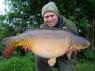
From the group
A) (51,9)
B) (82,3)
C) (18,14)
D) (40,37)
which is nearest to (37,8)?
(18,14)

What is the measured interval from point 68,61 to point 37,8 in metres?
4.88

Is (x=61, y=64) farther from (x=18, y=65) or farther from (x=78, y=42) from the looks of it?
(x=18, y=65)

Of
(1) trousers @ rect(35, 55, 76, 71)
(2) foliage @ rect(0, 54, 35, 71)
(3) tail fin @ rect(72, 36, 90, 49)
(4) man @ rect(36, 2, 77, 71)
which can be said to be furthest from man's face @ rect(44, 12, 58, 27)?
(2) foliage @ rect(0, 54, 35, 71)

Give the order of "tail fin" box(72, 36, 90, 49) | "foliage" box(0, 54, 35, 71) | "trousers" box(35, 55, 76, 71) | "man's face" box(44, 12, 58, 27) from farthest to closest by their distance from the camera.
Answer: "foliage" box(0, 54, 35, 71) < "trousers" box(35, 55, 76, 71) < "man's face" box(44, 12, 58, 27) < "tail fin" box(72, 36, 90, 49)

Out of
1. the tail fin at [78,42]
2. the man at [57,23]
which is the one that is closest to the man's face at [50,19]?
the man at [57,23]

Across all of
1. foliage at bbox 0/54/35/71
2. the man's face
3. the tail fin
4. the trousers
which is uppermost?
the man's face

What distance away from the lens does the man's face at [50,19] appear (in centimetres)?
464

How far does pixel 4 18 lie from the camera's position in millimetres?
10477

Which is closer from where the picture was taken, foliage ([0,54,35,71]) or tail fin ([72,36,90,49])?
tail fin ([72,36,90,49])

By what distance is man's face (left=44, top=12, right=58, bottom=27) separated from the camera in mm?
4641

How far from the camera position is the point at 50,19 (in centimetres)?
464

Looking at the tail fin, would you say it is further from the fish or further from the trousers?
the trousers

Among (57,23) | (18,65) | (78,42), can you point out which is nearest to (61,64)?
(57,23)

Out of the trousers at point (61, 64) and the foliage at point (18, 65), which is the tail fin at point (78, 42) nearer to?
the trousers at point (61, 64)
